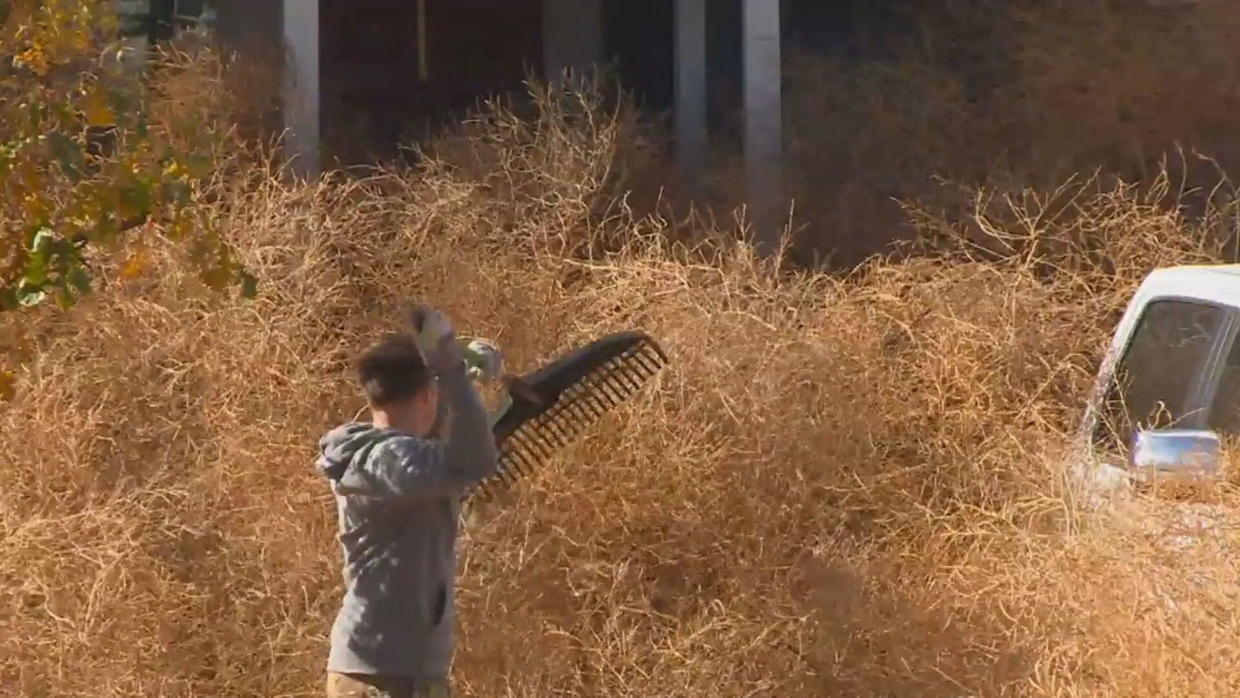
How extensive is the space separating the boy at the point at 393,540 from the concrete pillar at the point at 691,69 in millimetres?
7130

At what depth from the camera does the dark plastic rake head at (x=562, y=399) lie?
450 centimetres

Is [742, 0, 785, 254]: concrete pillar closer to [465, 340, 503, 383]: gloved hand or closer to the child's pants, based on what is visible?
[465, 340, 503, 383]: gloved hand

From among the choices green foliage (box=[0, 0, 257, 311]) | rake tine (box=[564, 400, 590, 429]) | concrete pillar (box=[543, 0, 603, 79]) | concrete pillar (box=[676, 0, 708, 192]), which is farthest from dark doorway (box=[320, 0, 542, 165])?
green foliage (box=[0, 0, 257, 311])

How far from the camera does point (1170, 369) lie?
15.7 feet

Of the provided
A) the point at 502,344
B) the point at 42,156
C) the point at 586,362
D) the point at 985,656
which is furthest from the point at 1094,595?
the point at 42,156

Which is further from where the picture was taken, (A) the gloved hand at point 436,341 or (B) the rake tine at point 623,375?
(B) the rake tine at point 623,375

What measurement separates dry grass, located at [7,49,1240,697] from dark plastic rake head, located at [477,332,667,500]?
65 centimetres

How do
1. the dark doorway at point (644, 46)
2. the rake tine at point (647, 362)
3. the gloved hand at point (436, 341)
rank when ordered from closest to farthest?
the gloved hand at point (436, 341), the rake tine at point (647, 362), the dark doorway at point (644, 46)

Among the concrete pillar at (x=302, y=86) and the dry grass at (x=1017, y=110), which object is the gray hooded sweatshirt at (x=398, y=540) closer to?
the concrete pillar at (x=302, y=86)

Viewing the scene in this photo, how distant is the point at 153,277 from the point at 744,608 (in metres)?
2.37

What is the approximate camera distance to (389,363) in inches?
145

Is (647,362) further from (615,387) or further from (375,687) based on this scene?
(375,687)

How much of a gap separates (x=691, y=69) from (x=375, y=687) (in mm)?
7905

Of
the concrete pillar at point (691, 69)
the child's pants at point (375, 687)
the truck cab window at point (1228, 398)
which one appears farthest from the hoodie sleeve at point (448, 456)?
the concrete pillar at point (691, 69)
